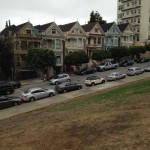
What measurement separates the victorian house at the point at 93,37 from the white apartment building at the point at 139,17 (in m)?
17.7

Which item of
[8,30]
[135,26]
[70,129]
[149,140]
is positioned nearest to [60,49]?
[8,30]

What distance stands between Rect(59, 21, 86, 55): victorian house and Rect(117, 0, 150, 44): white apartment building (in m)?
24.0

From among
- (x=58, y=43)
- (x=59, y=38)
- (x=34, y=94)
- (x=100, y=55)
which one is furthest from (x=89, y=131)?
(x=59, y=38)

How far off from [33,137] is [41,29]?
53847 millimetres

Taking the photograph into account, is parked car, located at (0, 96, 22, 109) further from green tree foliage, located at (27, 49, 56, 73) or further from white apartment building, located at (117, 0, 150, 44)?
white apartment building, located at (117, 0, 150, 44)

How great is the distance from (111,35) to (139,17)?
19.3 meters

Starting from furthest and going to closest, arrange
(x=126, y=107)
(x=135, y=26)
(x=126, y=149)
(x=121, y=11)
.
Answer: (x=121, y=11), (x=135, y=26), (x=126, y=107), (x=126, y=149)

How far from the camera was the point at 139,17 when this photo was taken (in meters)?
97.4

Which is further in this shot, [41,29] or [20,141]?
[41,29]

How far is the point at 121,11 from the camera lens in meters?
106

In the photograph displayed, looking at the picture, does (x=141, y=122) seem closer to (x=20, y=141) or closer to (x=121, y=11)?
(x=20, y=141)

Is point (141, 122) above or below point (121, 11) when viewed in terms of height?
below

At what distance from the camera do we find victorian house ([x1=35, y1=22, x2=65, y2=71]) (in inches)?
2687

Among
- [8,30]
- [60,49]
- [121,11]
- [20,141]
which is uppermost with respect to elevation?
[121,11]
